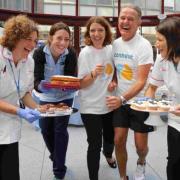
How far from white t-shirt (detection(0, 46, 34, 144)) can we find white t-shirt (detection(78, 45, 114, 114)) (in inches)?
26.0

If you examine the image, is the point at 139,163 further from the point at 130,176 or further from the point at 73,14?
the point at 73,14

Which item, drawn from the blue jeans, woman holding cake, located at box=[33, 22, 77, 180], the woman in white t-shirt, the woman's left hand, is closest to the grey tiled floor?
the blue jeans

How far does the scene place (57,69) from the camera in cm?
262

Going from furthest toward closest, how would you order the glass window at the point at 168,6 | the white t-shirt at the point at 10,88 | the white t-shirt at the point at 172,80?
1. the glass window at the point at 168,6
2. the white t-shirt at the point at 172,80
3. the white t-shirt at the point at 10,88

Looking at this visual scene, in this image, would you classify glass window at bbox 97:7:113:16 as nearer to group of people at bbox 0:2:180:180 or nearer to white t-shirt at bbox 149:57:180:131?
group of people at bbox 0:2:180:180

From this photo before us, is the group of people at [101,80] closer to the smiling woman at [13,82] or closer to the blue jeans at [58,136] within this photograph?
the blue jeans at [58,136]

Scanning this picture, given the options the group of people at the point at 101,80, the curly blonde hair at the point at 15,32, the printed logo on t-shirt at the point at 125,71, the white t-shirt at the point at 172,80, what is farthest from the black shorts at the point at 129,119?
the curly blonde hair at the point at 15,32

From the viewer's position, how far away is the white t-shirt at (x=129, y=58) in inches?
95.8

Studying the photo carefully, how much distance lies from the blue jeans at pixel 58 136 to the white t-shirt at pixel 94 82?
24cm

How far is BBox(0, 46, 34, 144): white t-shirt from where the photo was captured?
5.79 ft

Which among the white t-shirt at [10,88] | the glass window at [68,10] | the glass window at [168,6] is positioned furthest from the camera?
the glass window at [68,10]

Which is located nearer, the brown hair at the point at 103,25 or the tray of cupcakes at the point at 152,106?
the tray of cupcakes at the point at 152,106

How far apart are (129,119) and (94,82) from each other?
1.26 feet

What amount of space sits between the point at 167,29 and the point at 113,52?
0.75 m
